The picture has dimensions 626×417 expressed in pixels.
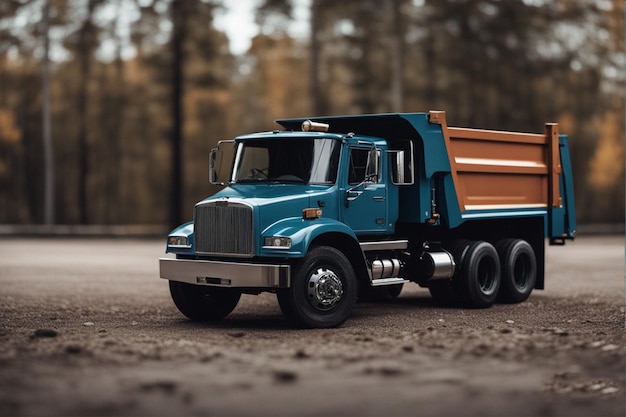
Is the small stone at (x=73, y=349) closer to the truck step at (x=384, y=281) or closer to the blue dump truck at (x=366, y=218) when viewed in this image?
the blue dump truck at (x=366, y=218)

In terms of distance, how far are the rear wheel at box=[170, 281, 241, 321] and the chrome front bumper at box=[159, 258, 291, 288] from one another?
479 millimetres

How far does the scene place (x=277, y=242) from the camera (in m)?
11.9

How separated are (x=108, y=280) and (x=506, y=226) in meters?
7.96

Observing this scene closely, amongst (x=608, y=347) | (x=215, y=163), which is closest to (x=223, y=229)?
(x=215, y=163)

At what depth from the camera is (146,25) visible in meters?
39.6

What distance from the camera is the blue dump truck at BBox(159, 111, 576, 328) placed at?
1212 centimetres

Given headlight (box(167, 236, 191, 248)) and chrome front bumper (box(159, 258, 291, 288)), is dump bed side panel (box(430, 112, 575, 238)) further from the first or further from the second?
headlight (box(167, 236, 191, 248))

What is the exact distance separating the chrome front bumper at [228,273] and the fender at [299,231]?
0.20 meters

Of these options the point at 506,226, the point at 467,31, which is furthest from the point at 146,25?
the point at 506,226

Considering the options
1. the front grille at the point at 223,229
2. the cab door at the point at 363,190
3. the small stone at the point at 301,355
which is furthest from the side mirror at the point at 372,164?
the small stone at the point at 301,355

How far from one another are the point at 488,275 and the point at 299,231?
15.6ft

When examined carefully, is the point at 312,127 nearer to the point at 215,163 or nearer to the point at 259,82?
the point at 215,163

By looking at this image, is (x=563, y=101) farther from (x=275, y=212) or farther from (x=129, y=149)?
(x=275, y=212)

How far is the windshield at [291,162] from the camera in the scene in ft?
42.3
